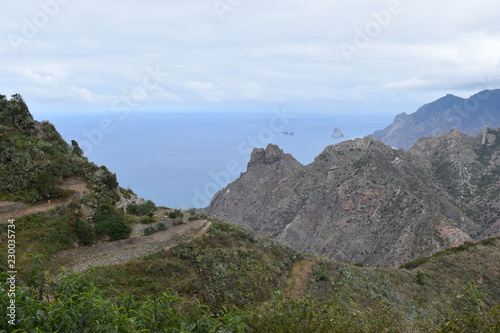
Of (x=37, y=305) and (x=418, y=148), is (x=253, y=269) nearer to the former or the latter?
(x=37, y=305)

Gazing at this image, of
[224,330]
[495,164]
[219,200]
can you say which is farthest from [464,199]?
[224,330]

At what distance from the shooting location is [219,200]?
12700 centimetres

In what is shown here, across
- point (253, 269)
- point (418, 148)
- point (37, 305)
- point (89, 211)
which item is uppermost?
point (418, 148)

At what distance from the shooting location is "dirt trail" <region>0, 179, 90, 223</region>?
24705mm

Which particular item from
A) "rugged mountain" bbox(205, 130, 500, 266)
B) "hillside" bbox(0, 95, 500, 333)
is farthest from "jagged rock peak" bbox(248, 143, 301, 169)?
"hillside" bbox(0, 95, 500, 333)

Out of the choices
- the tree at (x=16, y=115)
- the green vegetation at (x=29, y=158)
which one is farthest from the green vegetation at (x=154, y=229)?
the tree at (x=16, y=115)

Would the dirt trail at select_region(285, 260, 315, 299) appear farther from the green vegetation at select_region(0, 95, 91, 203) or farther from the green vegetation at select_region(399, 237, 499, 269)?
the green vegetation at select_region(0, 95, 91, 203)

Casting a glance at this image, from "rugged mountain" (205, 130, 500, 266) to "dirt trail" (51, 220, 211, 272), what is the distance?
58.3m

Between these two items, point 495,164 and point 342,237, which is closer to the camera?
point 342,237

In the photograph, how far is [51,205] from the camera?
27125 millimetres

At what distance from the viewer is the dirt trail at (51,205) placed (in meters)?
24.7

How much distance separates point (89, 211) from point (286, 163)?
341 feet

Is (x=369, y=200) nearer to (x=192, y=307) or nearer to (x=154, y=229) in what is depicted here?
(x=154, y=229)

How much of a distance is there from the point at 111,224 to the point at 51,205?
17.6 feet
